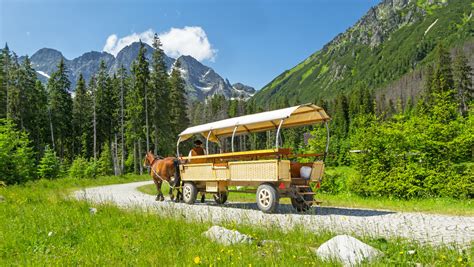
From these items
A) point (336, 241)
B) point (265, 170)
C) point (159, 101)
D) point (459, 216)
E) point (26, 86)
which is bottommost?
point (459, 216)

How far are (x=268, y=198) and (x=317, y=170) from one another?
1.96 metres

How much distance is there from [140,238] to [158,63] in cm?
4628

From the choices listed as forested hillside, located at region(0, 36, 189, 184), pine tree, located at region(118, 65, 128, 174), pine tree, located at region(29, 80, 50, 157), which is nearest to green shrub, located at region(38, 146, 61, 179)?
forested hillside, located at region(0, 36, 189, 184)

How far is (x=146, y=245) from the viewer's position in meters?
6.45

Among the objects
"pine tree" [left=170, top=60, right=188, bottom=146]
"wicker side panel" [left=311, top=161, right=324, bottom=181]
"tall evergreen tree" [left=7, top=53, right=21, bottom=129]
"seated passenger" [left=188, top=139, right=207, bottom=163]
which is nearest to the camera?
"wicker side panel" [left=311, top=161, right=324, bottom=181]

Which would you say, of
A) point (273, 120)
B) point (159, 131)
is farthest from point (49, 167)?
point (273, 120)

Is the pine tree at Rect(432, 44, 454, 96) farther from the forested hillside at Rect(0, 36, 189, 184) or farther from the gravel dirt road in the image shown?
the gravel dirt road

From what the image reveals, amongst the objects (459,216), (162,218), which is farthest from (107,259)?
(459,216)

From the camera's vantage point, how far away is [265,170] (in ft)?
37.7

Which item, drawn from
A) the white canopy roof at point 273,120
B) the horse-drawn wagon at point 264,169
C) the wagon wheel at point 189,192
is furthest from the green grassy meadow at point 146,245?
the wagon wheel at point 189,192

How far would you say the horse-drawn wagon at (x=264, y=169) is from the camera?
1139cm

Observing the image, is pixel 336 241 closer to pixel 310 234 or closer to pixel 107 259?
pixel 310 234

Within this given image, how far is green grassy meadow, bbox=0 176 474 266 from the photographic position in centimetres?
504

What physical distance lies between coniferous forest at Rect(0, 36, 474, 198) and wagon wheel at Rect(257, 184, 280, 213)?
628 centimetres
